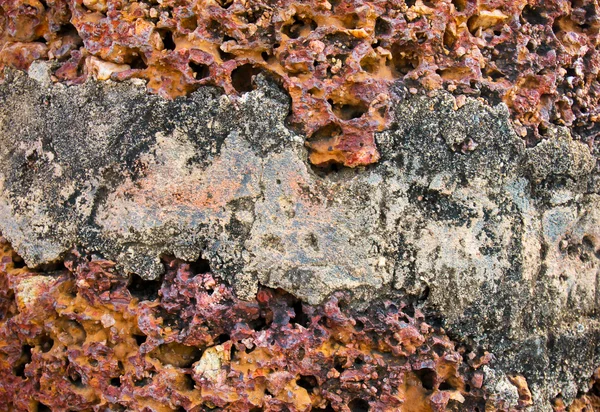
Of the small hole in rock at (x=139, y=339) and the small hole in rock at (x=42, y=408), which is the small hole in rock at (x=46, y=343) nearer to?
the small hole in rock at (x=42, y=408)

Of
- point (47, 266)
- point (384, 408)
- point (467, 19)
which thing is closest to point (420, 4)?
point (467, 19)

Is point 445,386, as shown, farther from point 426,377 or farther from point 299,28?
point 299,28

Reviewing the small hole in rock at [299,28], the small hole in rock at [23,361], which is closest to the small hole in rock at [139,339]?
the small hole in rock at [23,361]

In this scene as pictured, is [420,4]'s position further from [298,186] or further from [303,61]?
[298,186]

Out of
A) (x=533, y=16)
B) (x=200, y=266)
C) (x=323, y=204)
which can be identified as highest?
(x=533, y=16)

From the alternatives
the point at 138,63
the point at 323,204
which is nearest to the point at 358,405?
the point at 323,204

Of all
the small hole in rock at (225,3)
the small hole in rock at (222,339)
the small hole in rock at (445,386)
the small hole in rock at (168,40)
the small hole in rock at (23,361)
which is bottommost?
the small hole in rock at (23,361)
